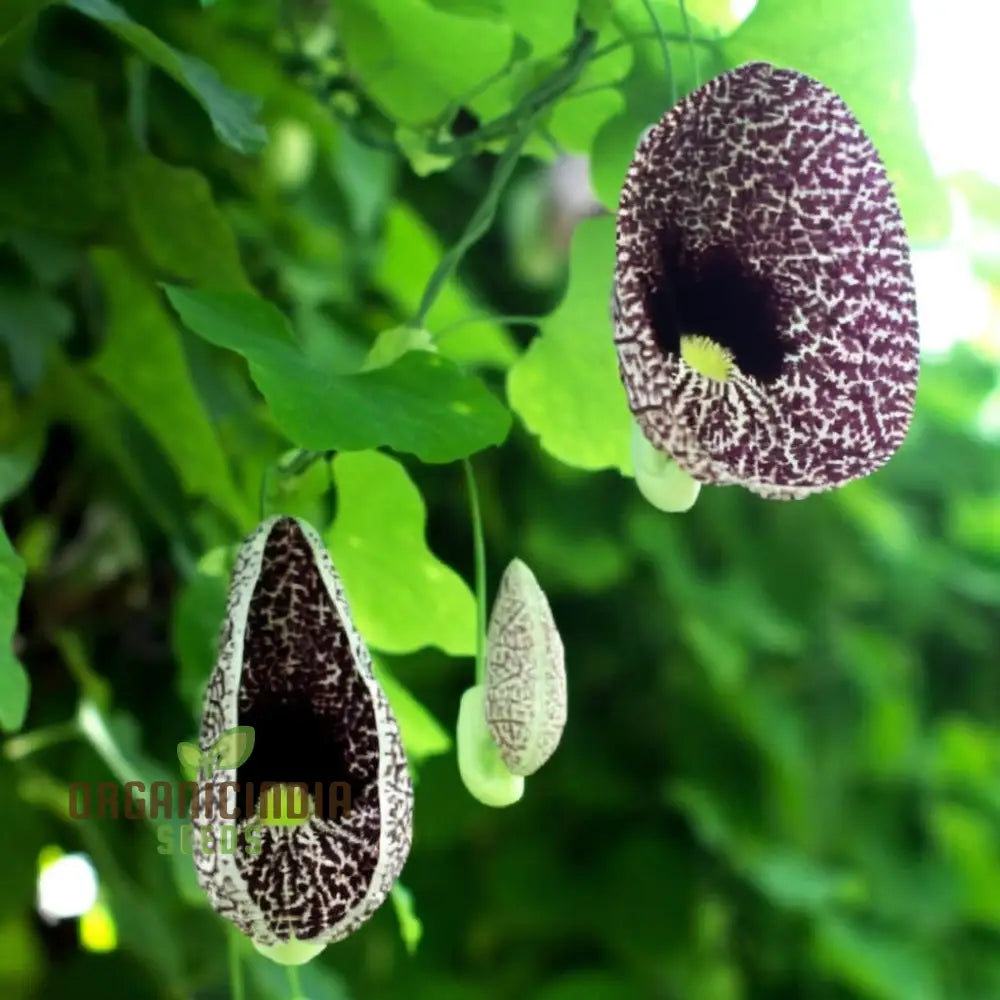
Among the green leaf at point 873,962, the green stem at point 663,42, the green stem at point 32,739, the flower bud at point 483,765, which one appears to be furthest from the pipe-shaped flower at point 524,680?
the green leaf at point 873,962

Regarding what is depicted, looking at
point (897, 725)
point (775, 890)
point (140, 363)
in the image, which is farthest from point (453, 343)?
point (897, 725)

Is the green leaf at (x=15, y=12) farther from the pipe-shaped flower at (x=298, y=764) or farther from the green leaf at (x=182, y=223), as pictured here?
the pipe-shaped flower at (x=298, y=764)

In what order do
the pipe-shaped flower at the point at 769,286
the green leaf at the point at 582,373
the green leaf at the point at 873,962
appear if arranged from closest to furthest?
the pipe-shaped flower at the point at 769,286 < the green leaf at the point at 582,373 < the green leaf at the point at 873,962

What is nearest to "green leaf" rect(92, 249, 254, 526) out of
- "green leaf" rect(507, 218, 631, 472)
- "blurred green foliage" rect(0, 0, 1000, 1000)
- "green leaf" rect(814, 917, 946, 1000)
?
"blurred green foliage" rect(0, 0, 1000, 1000)

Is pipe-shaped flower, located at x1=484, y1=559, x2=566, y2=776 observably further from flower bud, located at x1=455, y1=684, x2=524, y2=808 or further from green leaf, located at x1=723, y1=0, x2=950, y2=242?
green leaf, located at x1=723, y1=0, x2=950, y2=242

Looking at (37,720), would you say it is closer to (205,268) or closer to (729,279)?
(205,268)
